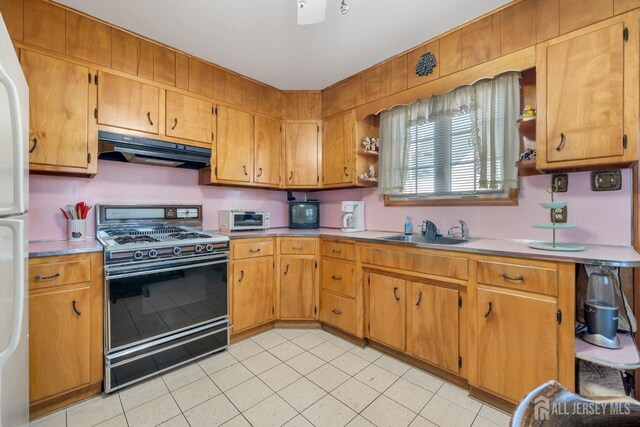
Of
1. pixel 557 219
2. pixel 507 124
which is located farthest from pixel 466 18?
pixel 557 219

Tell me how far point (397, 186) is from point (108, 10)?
2.63 metres

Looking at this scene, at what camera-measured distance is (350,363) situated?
216 centimetres

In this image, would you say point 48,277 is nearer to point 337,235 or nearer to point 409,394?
point 337,235

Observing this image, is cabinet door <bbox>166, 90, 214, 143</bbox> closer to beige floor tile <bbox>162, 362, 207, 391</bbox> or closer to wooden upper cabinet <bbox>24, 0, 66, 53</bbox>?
wooden upper cabinet <bbox>24, 0, 66, 53</bbox>

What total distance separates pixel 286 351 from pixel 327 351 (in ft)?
1.13

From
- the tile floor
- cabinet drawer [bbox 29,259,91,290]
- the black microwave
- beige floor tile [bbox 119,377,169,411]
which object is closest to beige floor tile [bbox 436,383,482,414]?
the tile floor

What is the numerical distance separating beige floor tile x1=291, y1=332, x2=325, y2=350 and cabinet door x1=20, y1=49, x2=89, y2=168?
85.9 inches

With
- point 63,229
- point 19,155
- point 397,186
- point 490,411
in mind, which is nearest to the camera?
point 19,155

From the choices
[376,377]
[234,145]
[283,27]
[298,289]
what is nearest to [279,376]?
→ [376,377]

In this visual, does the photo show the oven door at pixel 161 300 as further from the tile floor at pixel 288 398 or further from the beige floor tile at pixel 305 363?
the beige floor tile at pixel 305 363

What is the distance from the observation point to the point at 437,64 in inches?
88.6

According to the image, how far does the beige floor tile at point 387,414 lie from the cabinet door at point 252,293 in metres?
1.28

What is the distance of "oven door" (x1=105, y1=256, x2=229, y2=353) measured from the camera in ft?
5.86

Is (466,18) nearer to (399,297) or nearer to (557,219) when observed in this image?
(557,219)
